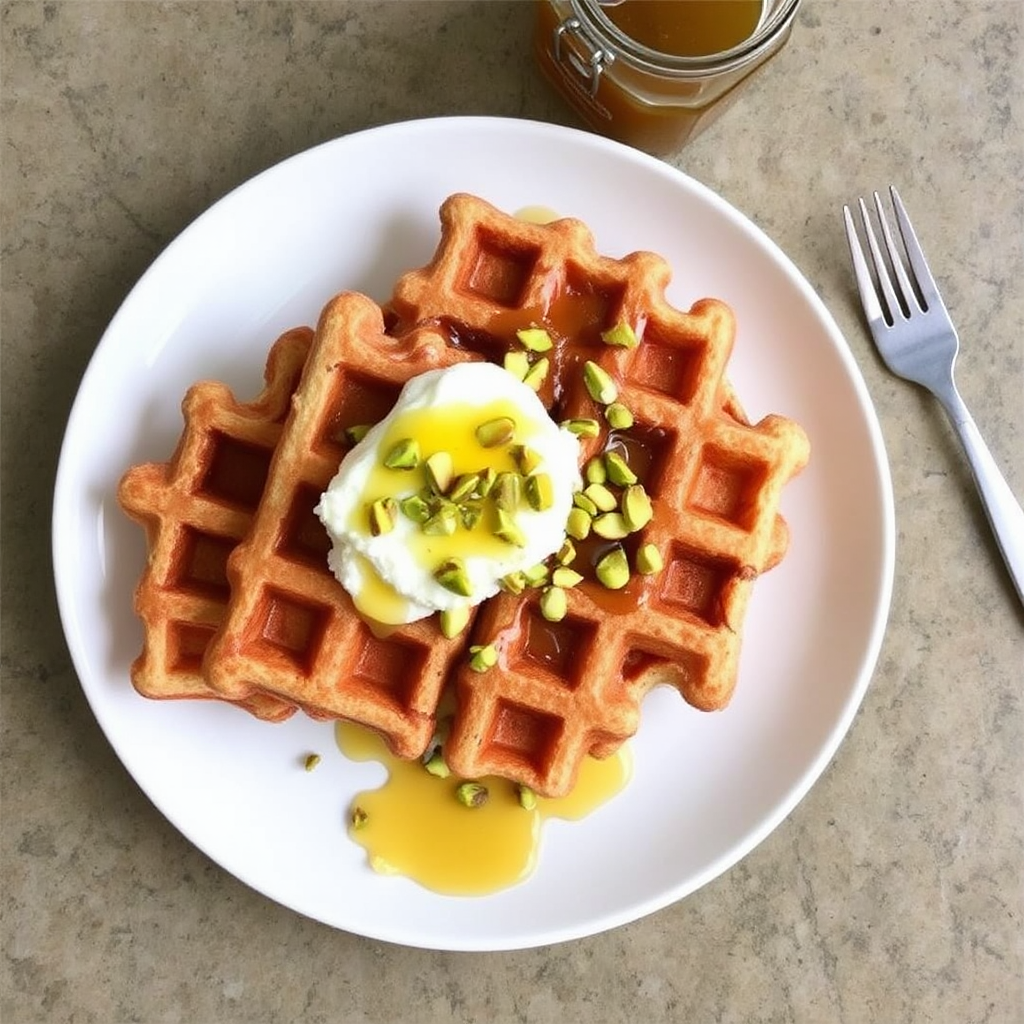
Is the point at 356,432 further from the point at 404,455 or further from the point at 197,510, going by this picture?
the point at 197,510

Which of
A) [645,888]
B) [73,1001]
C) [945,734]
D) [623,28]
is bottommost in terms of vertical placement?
[73,1001]

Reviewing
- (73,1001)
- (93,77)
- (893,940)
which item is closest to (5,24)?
(93,77)

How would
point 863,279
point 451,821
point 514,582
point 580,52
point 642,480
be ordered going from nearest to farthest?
1. point 514,582
2. point 642,480
3. point 580,52
4. point 451,821
5. point 863,279

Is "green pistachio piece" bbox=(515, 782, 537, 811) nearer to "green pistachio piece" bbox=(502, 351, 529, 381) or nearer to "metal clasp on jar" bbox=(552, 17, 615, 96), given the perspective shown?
"green pistachio piece" bbox=(502, 351, 529, 381)

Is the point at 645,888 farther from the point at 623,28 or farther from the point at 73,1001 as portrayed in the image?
the point at 623,28

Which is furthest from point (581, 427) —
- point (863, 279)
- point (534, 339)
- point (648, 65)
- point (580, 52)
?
point (863, 279)

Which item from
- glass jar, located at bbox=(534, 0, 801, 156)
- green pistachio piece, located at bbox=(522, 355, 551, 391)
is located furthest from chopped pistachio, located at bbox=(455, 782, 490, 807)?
glass jar, located at bbox=(534, 0, 801, 156)
